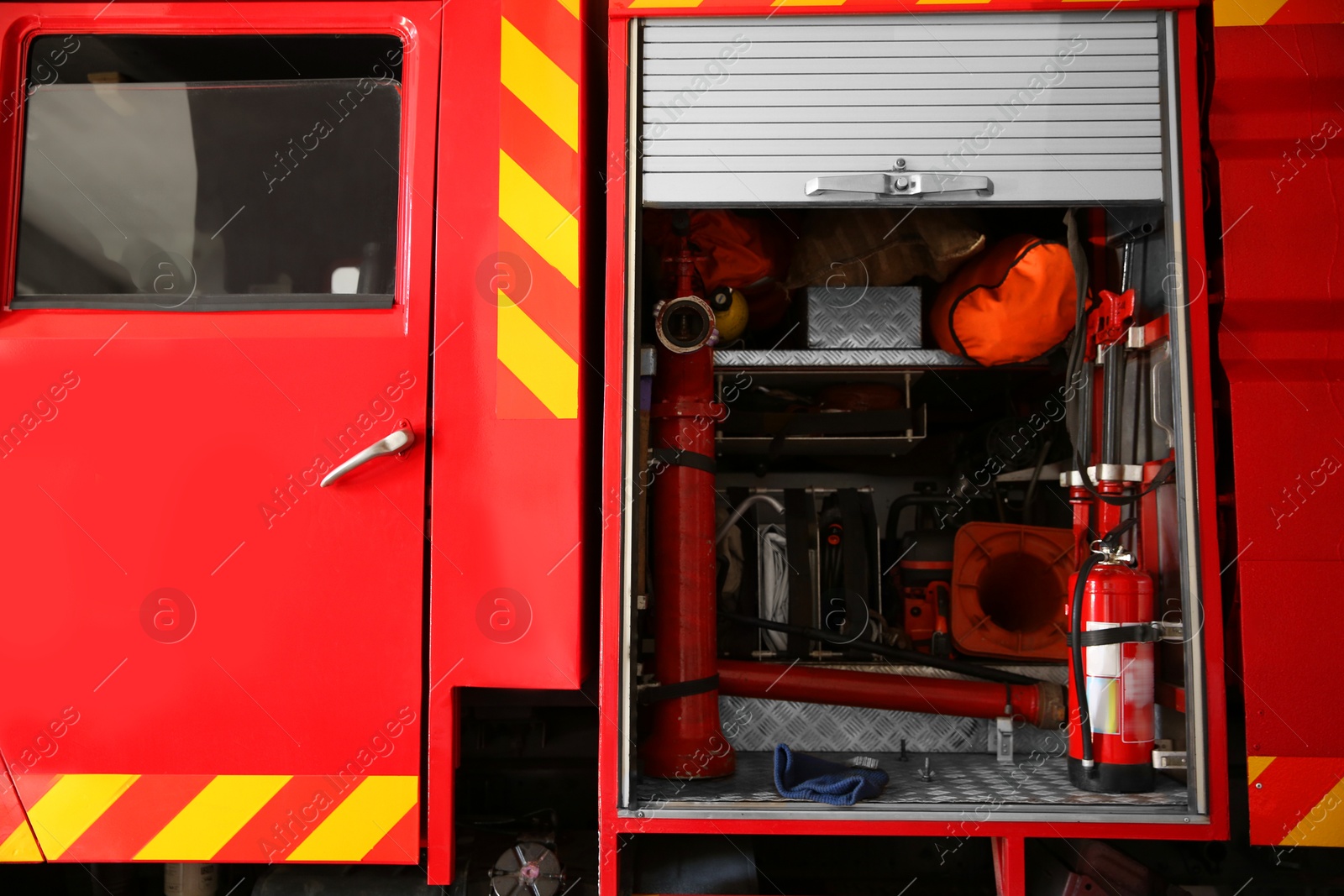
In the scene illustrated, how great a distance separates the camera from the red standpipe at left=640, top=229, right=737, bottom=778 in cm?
226

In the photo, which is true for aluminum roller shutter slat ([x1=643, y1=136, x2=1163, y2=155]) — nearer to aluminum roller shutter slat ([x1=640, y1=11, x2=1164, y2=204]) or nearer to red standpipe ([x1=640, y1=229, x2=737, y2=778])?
aluminum roller shutter slat ([x1=640, y1=11, x2=1164, y2=204])

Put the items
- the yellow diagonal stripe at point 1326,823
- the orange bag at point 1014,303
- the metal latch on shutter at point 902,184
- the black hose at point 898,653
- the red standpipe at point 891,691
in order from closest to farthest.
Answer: the yellow diagonal stripe at point 1326,823 < the metal latch on shutter at point 902,184 < the orange bag at point 1014,303 < the red standpipe at point 891,691 < the black hose at point 898,653

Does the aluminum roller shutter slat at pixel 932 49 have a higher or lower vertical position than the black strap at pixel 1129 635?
higher

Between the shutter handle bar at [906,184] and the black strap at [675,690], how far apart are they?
1.24 metres

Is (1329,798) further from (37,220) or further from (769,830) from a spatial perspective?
(37,220)

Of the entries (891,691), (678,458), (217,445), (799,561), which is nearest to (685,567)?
(678,458)

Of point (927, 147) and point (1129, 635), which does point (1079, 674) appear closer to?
point (1129, 635)

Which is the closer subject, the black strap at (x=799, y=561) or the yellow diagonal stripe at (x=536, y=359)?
the yellow diagonal stripe at (x=536, y=359)

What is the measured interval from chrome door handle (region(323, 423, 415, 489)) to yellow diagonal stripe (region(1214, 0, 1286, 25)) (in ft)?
6.86

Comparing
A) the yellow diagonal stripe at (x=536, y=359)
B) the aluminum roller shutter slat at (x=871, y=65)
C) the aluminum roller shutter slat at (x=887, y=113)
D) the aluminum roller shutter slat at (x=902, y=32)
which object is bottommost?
the yellow diagonal stripe at (x=536, y=359)

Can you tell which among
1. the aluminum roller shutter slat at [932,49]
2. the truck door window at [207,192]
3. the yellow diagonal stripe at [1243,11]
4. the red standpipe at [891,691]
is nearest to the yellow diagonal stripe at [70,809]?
the truck door window at [207,192]

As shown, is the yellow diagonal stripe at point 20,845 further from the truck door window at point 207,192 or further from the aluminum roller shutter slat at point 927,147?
the aluminum roller shutter slat at point 927,147

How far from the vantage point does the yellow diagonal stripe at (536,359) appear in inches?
79.7

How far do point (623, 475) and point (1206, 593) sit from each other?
131 cm
